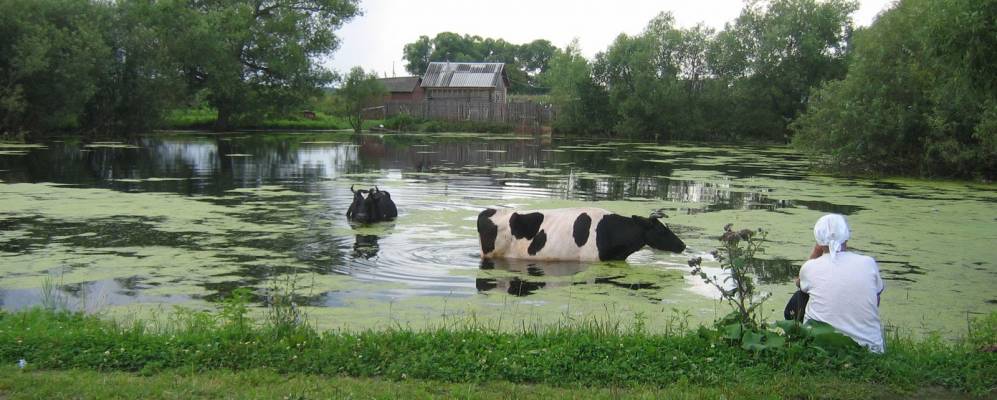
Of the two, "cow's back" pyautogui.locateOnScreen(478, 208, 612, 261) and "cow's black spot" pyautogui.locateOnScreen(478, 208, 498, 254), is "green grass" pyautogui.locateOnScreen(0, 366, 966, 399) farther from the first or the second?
"cow's black spot" pyautogui.locateOnScreen(478, 208, 498, 254)

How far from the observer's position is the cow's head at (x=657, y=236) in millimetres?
11633

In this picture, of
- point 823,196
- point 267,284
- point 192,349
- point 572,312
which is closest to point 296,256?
point 267,284

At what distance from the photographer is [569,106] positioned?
58406 millimetres

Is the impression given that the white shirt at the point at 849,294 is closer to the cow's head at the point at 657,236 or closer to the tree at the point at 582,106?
the cow's head at the point at 657,236

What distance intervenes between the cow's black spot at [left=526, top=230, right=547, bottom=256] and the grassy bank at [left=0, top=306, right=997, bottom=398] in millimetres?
5234

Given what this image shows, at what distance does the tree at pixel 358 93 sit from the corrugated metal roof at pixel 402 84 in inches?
629

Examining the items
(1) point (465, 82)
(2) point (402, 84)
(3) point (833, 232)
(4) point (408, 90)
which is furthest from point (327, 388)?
(2) point (402, 84)

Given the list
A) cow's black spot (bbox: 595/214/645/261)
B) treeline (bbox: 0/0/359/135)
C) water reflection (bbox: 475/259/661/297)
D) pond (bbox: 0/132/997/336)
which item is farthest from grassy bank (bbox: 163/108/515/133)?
water reflection (bbox: 475/259/661/297)

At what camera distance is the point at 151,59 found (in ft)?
151

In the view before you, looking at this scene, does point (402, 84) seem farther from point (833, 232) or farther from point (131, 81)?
point (833, 232)

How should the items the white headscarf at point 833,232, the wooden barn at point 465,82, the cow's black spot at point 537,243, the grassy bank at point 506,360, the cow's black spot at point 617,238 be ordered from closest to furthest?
the grassy bank at point 506,360
the white headscarf at point 833,232
the cow's black spot at point 617,238
the cow's black spot at point 537,243
the wooden barn at point 465,82

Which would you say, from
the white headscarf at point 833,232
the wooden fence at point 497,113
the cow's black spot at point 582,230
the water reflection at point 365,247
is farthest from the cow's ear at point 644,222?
the wooden fence at point 497,113

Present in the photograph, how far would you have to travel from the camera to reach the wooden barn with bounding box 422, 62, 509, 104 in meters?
78.1

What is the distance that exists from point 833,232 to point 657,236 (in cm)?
574
